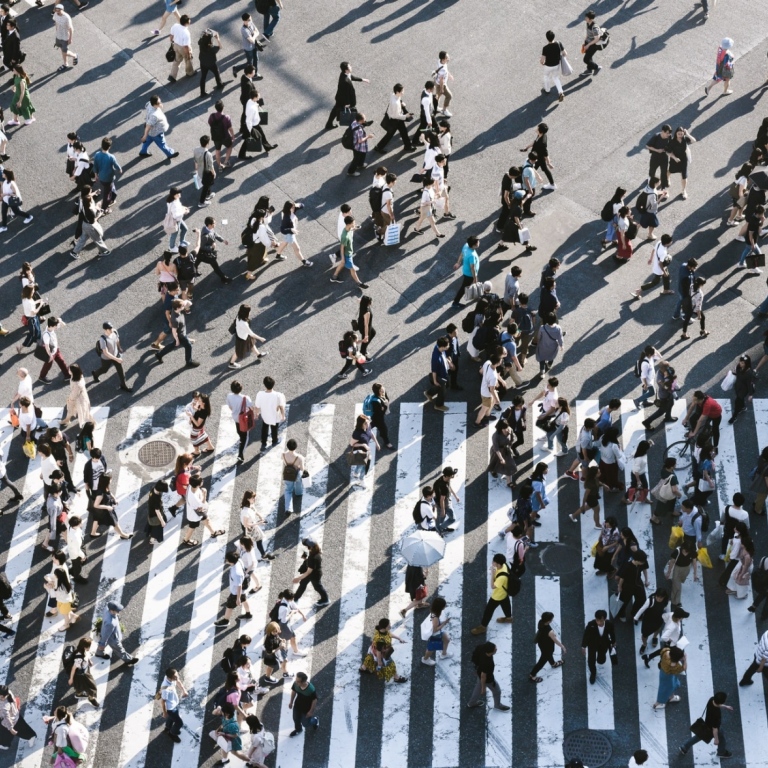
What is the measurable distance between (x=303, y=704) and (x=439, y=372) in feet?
23.7

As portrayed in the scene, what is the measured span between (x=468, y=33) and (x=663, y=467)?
1503cm

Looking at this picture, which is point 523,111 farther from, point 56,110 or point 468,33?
point 56,110

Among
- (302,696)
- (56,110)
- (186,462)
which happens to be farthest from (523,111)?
(302,696)

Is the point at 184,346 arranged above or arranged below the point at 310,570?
above

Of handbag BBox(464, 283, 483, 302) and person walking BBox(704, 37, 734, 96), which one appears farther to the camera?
person walking BBox(704, 37, 734, 96)

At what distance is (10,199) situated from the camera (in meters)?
30.9

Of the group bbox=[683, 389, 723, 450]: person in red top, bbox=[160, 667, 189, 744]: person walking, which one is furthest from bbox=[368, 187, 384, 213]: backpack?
bbox=[160, 667, 189, 744]: person walking

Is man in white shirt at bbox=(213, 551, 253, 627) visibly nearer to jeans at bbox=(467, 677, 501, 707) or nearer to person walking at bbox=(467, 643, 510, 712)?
person walking at bbox=(467, 643, 510, 712)

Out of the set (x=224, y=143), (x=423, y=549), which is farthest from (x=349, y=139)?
(x=423, y=549)

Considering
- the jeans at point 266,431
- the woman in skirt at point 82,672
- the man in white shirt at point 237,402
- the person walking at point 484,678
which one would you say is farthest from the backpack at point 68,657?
the person walking at point 484,678

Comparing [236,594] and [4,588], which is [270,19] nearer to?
[236,594]

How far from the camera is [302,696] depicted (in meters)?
21.6

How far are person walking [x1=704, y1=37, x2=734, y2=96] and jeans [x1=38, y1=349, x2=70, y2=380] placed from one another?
1585 centimetres

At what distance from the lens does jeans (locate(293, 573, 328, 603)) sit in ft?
77.3
